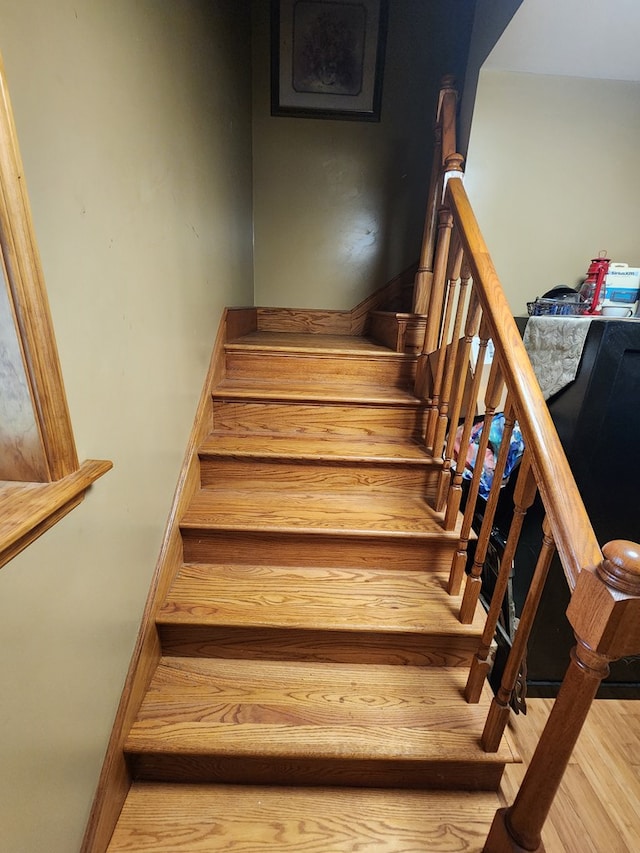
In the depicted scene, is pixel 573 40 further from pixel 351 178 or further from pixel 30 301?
→ pixel 30 301

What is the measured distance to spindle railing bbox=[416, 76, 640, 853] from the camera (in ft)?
2.06

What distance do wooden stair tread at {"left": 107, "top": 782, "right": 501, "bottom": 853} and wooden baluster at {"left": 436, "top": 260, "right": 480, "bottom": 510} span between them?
74 centimetres

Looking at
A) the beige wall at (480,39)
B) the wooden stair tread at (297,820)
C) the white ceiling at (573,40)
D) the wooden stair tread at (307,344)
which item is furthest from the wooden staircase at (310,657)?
the white ceiling at (573,40)

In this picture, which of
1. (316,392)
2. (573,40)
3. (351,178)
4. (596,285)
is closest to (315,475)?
(316,392)

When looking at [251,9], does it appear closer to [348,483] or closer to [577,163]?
[577,163]

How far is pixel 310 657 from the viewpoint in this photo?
119 cm

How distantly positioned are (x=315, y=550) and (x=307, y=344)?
1113 mm

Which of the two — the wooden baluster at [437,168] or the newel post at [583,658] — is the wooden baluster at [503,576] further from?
the wooden baluster at [437,168]

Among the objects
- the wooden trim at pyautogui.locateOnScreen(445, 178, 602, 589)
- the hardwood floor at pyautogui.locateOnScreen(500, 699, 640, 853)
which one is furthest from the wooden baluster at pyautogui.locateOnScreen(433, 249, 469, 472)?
the hardwood floor at pyautogui.locateOnScreen(500, 699, 640, 853)

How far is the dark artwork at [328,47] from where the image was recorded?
7.20 ft

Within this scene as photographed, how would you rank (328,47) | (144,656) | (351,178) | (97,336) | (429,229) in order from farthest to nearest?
(351,178) < (328,47) < (429,229) < (144,656) < (97,336)

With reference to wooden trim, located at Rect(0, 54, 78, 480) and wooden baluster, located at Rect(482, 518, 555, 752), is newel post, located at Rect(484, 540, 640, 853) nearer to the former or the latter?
wooden baluster, located at Rect(482, 518, 555, 752)

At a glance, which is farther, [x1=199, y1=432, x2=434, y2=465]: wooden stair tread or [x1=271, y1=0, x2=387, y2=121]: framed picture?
[x1=271, y1=0, x2=387, y2=121]: framed picture

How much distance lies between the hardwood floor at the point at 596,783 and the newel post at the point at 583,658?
1.10 feet
